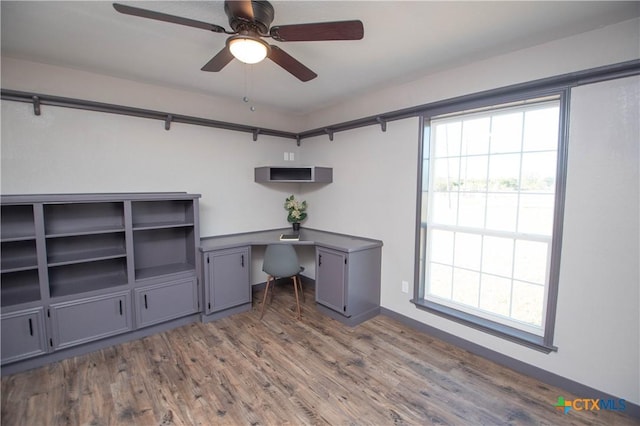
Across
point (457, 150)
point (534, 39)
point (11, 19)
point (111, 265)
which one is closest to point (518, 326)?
point (457, 150)

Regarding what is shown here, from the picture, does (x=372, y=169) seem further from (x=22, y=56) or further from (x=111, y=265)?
(x=22, y=56)

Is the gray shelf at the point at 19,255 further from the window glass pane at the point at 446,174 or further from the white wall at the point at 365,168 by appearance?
the window glass pane at the point at 446,174

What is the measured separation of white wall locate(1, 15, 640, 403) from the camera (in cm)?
192

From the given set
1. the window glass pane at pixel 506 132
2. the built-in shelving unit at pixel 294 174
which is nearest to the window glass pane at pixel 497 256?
the window glass pane at pixel 506 132

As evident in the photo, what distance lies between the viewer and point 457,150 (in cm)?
277

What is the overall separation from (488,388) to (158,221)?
3472 mm

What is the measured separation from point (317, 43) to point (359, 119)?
1.31 meters

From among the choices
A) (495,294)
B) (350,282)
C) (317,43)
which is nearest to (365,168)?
(350,282)

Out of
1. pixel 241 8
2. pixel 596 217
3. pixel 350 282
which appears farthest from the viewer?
pixel 350 282

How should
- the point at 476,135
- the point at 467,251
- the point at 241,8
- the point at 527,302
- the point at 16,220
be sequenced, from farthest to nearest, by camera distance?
the point at 467,251, the point at 476,135, the point at 16,220, the point at 527,302, the point at 241,8

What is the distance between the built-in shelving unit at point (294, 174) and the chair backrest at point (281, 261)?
1.00 metres

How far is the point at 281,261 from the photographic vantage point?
321 cm

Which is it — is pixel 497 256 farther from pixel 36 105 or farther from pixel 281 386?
pixel 36 105

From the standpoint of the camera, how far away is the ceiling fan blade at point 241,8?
4.55 ft
